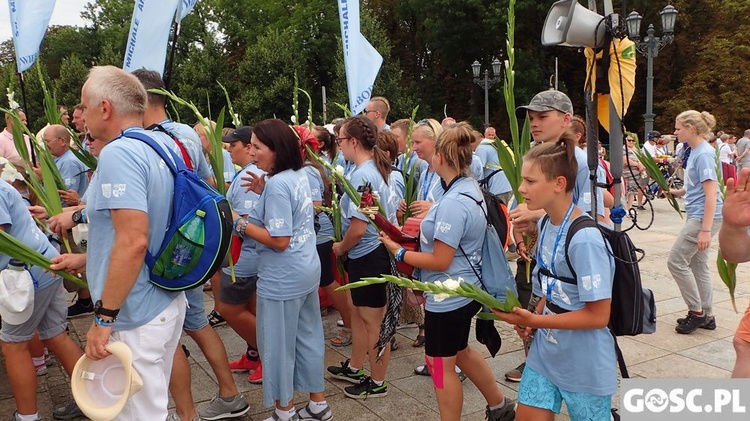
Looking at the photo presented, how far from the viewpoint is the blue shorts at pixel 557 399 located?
2.46 m

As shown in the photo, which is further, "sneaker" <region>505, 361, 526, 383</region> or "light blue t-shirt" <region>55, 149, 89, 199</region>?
"light blue t-shirt" <region>55, 149, 89, 199</region>

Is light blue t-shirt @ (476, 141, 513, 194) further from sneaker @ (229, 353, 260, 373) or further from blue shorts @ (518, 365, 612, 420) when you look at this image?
blue shorts @ (518, 365, 612, 420)

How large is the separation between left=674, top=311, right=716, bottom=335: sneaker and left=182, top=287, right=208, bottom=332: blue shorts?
418 cm

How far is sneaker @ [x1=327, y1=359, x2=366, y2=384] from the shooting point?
4.36m

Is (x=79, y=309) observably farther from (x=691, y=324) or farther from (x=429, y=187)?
(x=691, y=324)

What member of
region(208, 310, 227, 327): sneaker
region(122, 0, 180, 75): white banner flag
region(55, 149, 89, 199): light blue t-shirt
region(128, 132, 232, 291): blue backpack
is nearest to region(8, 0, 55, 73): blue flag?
region(55, 149, 89, 199): light blue t-shirt

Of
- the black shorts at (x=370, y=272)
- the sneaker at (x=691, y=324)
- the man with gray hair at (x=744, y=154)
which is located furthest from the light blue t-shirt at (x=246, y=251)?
the man with gray hair at (x=744, y=154)

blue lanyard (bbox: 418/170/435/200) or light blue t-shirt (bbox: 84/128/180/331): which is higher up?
light blue t-shirt (bbox: 84/128/180/331)

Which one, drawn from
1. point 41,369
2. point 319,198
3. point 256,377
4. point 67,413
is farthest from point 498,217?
point 41,369

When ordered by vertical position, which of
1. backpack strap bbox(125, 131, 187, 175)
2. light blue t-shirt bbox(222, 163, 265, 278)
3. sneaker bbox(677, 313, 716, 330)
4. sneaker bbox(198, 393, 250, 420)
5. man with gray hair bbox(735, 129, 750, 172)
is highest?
backpack strap bbox(125, 131, 187, 175)

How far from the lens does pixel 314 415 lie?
3764 millimetres

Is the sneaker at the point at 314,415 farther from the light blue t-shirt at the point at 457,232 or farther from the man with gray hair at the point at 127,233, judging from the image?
the man with gray hair at the point at 127,233

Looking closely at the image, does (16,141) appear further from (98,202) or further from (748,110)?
(748,110)

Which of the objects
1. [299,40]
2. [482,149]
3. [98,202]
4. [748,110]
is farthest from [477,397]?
[748,110]
